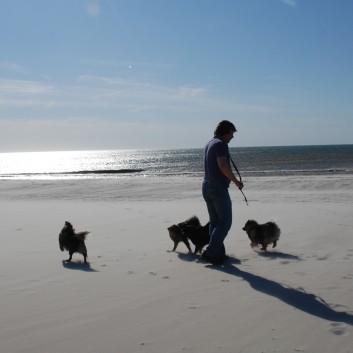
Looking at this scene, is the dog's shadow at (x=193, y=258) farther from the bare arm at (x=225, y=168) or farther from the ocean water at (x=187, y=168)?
the ocean water at (x=187, y=168)

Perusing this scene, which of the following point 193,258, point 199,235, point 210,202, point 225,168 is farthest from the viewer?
point 199,235

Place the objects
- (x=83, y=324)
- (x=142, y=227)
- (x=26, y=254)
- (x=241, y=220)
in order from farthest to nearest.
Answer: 1. (x=241, y=220)
2. (x=142, y=227)
3. (x=26, y=254)
4. (x=83, y=324)

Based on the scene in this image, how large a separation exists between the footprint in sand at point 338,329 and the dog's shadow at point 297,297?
10cm

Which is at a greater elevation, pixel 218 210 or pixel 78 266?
pixel 218 210

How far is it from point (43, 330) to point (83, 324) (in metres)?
0.34

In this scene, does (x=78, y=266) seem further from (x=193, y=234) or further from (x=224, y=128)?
(x=224, y=128)

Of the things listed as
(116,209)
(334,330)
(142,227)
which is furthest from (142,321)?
(116,209)

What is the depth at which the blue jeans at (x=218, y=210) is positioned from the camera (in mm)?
5492

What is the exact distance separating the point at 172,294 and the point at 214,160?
1.87m

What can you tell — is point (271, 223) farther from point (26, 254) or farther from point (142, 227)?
point (26, 254)

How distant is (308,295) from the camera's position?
14.1 feet

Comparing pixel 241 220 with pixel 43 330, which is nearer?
pixel 43 330

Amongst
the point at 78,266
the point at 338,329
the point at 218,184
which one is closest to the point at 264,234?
the point at 218,184

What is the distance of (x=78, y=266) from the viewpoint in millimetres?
5684
